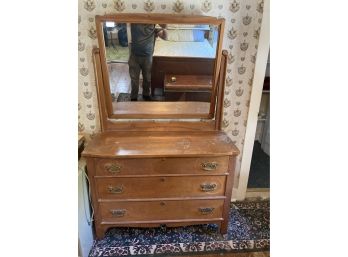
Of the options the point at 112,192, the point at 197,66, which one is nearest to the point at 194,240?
the point at 112,192

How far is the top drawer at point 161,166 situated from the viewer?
1466 millimetres

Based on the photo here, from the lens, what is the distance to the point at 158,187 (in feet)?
5.09

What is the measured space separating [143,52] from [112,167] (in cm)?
76

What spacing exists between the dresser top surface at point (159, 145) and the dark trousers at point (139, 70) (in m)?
0.32

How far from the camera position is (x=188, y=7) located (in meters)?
1.51

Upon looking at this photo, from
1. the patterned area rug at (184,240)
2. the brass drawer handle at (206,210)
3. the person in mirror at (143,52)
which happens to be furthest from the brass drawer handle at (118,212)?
the person in mirror at (143,52)

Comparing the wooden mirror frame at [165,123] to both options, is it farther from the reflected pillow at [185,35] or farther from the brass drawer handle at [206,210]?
the brass drawer handle at [206,210]

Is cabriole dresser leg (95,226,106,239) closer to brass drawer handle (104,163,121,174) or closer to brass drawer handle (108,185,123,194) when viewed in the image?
brass drawer handle (108,185,123,194)

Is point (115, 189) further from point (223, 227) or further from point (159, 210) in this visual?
point (223, 227)
